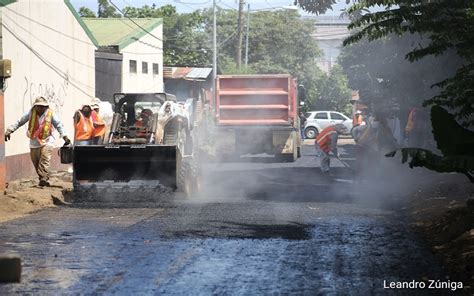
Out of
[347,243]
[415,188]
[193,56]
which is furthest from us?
[193,56]

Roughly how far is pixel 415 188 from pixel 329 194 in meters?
2.41

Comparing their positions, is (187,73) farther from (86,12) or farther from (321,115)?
(86,12)

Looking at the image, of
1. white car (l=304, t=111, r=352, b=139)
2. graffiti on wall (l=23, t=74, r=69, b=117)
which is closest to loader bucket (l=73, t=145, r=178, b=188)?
graffiti on wall (l=23, t=74, r=69, b=117)

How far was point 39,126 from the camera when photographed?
15867 mm

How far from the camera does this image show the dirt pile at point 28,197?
1334 cm

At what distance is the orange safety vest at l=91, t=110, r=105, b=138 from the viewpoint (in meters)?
17.1

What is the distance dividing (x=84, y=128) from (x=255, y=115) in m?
9.85

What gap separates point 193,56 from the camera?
56.8 m

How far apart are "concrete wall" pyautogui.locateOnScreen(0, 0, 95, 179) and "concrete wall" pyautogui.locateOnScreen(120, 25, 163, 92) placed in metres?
8.68

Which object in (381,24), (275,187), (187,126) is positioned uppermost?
(381,24)

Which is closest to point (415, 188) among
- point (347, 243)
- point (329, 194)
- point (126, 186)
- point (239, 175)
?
point (329, 194)

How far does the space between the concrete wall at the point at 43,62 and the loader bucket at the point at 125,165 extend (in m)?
3.70

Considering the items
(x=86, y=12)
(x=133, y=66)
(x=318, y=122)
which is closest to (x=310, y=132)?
(x=318, y=122)

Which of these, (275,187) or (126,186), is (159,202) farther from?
(275,187)
